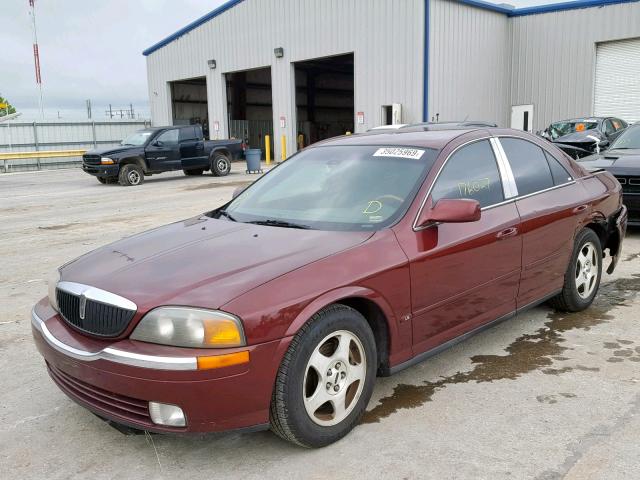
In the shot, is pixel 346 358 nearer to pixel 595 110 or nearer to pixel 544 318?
pixel 544 318

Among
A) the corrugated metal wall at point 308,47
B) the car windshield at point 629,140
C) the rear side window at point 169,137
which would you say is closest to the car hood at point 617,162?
the car windshield at point 629,140

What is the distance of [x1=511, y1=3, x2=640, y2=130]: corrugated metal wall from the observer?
22531mm

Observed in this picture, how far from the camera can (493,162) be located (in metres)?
4.14

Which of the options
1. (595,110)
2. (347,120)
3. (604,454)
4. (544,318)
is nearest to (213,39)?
(347,120)

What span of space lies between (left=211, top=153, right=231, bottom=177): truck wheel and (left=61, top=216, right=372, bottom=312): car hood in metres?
17.1

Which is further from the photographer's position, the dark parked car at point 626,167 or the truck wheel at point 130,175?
Answer: the truck wheel at point 130,175

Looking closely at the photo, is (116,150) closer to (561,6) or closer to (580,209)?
(580,209)

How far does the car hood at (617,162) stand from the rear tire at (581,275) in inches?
118

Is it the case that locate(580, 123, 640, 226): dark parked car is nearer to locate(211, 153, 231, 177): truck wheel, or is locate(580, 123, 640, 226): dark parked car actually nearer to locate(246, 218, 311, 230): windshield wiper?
locate(246, 218, 311, 230): windshield wiper

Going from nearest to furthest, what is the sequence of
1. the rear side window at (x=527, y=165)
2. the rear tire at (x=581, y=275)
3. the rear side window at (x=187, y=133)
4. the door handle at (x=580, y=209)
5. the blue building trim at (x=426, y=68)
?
the rear side window at (x=527, y=165), the door handle at (x=580, y=209), the rear tire at (x=581, y=275), the rear side window at (x=187, y=133), the blue building trim at (x=426, y=68)

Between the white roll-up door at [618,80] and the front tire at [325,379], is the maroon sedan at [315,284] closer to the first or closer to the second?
the front tire at [325,379]

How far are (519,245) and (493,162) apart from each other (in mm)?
594

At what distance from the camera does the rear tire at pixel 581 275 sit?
4.73 metres

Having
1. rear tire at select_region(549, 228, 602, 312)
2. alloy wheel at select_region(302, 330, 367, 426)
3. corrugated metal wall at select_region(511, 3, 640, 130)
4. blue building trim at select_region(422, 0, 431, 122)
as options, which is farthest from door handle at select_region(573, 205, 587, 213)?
corrugated metal wall at select_region(511, 3, 640, 130)
